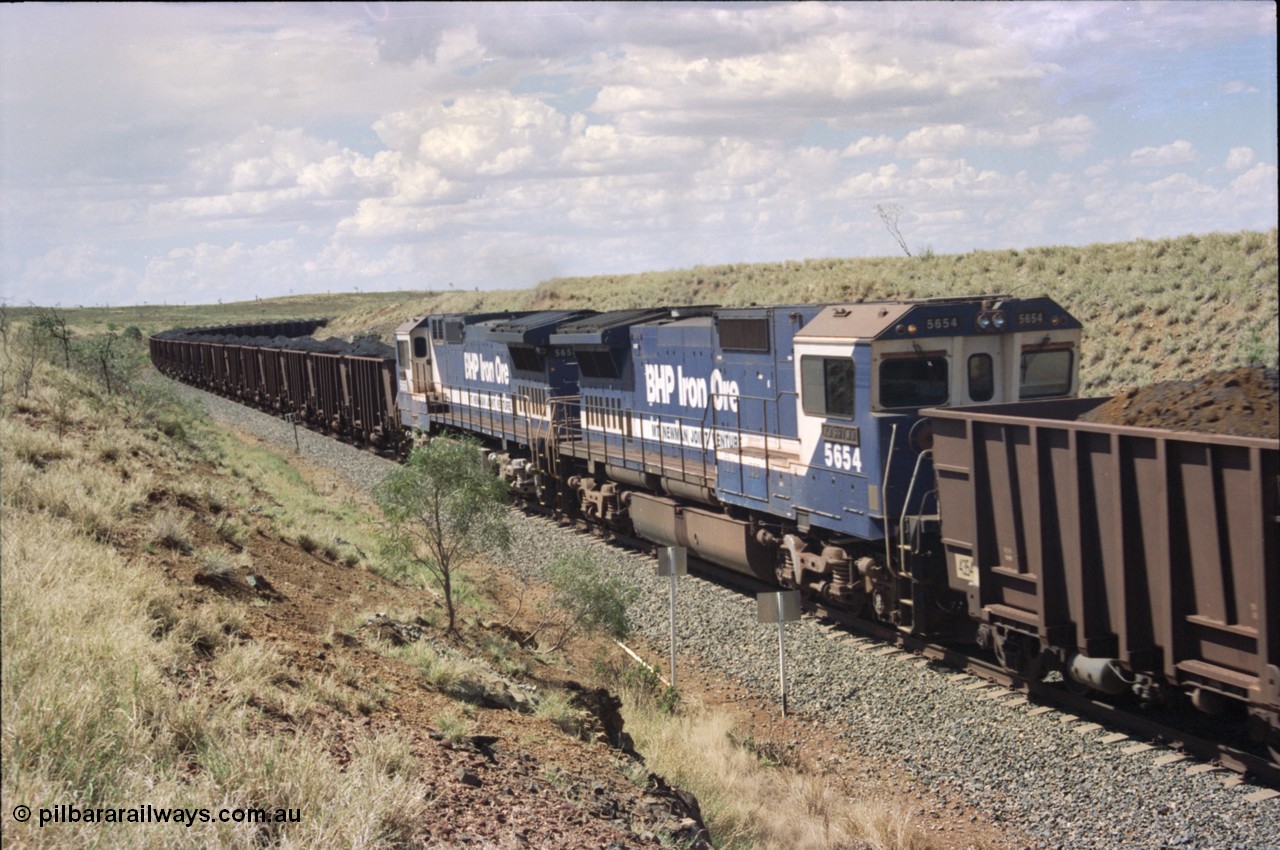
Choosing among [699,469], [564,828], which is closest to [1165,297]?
[699,469]

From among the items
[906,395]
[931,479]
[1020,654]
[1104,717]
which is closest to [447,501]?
[906,395]

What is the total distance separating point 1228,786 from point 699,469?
9826 millimetres

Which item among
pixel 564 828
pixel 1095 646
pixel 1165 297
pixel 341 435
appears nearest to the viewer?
pixel 564 828

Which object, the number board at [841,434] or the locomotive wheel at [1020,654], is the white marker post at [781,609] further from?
the locomotive wheel at [1020,654]

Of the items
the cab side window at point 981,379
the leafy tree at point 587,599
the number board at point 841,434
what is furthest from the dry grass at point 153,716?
the cab side window at point 981,379

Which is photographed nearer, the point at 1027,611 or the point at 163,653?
the point at 163,653

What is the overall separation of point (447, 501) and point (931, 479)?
648 centimetres

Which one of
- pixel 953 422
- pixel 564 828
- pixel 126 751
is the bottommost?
pixel 564 828

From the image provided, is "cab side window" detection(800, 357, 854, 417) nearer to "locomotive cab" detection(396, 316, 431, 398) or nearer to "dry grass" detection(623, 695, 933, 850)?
"dry grass" detection(623, 695, 933, 850)

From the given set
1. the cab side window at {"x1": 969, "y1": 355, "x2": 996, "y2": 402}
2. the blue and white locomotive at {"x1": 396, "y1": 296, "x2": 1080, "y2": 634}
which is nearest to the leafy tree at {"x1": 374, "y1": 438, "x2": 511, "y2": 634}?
the blue and white locomotive at {"x1": 396, "y1": 296, "x2": 1080, "y2": 634}

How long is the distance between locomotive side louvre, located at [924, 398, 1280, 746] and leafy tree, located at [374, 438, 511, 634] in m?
6.44

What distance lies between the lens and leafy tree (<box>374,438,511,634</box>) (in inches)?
577

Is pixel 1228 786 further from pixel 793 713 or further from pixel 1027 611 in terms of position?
pixel 793 713

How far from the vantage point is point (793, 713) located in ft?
40.3
